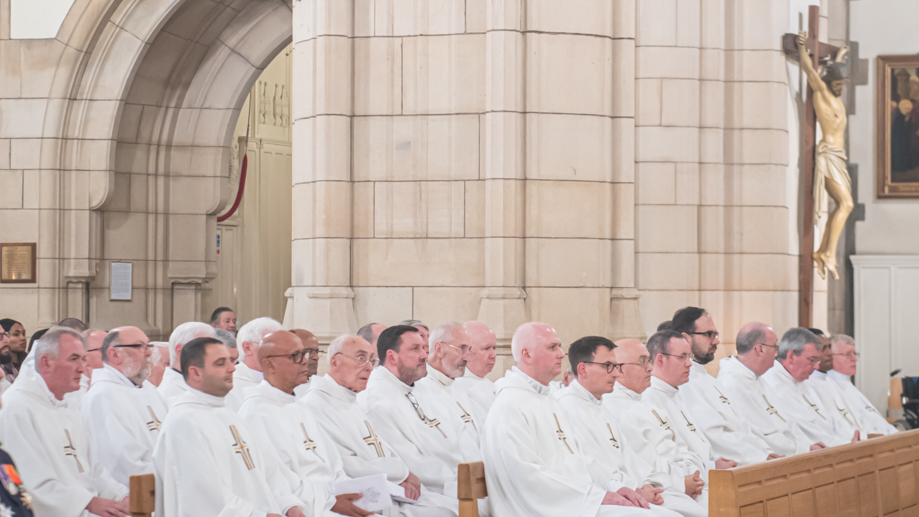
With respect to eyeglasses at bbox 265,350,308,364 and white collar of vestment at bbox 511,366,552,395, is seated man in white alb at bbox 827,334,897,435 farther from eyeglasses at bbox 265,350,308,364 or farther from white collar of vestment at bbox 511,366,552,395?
eyeglasses at bbox 265,350,308,364

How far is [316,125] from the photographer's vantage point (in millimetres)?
8719

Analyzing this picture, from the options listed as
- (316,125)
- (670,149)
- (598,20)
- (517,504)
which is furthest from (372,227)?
(517,504)

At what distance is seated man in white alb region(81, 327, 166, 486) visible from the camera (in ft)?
Result: 18.6

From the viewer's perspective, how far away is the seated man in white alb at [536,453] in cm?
529

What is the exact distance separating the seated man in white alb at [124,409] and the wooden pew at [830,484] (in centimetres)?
285

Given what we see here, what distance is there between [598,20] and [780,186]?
2796 mm

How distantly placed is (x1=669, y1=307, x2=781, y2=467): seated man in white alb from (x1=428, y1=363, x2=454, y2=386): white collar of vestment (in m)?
1.48

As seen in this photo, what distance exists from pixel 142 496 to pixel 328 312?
4074mm

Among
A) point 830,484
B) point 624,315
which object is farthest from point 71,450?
point 624,315

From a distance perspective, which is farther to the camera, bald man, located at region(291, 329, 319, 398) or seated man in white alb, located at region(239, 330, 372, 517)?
bald man, located at region(291, 329, 319, 398)

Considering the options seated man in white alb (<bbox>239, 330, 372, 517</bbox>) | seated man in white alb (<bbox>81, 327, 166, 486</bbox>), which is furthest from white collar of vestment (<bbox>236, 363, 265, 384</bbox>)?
seated man in white alb (<bbox>239, 330, 372, 517</bbox>)

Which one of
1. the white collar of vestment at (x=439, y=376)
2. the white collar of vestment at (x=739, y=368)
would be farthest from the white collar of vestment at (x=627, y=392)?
the white collar of vestment at (x=739, y=368)

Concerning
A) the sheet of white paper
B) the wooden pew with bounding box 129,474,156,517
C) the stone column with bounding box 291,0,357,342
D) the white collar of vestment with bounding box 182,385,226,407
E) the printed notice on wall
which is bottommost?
the sheet of white paper

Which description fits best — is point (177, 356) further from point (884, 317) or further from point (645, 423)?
point (884, 317)
